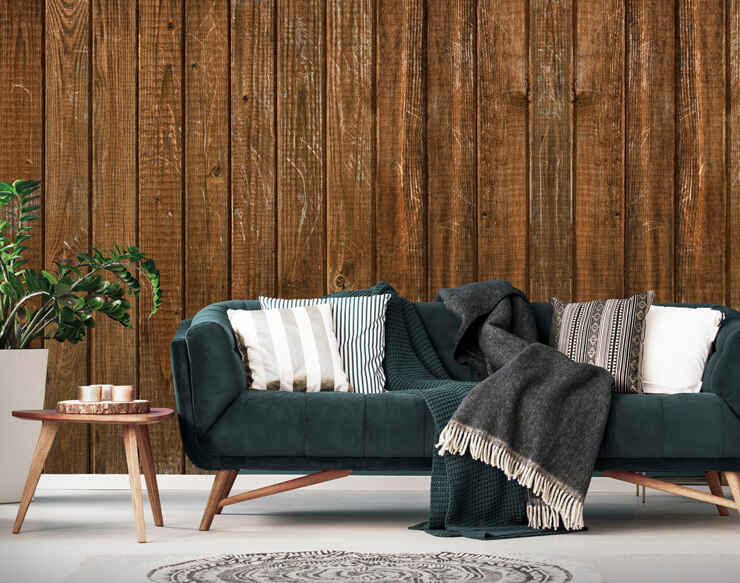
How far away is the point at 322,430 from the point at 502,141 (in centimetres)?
162

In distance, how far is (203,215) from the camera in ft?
11.8

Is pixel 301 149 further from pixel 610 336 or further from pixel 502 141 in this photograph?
pixel 610 336

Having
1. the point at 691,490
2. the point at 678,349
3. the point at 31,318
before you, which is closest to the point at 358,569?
the point at 691,490

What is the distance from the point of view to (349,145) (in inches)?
142

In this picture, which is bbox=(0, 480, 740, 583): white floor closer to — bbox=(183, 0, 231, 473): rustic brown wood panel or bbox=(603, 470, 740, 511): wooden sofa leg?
bbox=(603, 470, 740, 511): wooden sofa leg

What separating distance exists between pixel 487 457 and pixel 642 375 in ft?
2.53

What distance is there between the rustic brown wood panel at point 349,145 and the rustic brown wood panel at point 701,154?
4.26 ft

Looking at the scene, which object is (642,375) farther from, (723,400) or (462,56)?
(462,56)

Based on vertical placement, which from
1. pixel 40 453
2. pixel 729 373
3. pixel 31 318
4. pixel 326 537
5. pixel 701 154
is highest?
pixel 701 154

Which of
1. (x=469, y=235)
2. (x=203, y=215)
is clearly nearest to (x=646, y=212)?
(x=469, y=235)

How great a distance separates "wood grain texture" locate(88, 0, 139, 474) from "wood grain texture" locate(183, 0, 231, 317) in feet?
0.77

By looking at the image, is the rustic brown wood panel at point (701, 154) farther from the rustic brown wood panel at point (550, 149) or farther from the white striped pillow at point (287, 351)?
the white striped pillow at point (287, 351)

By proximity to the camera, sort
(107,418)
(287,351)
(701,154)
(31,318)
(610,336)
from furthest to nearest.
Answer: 1. (701,154)
2. (31,318)
3. (610,336)
4. (287,351)
5. (107,418)

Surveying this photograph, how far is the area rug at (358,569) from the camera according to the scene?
1.96m
